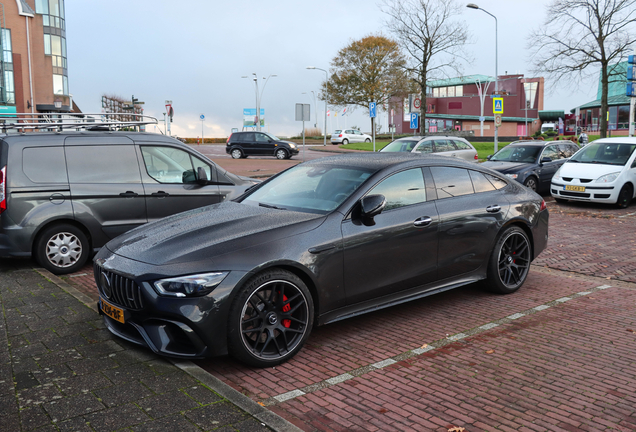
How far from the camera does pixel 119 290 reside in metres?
4.34

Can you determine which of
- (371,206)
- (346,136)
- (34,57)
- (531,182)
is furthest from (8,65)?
(371,206)

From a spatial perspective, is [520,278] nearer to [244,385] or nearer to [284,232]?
[284,232]

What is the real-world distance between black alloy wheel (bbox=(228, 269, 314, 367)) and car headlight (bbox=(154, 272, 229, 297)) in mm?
209

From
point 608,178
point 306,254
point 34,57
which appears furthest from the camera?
point 34,57

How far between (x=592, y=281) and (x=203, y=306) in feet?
16.7

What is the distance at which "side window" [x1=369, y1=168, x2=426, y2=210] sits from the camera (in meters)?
5.14

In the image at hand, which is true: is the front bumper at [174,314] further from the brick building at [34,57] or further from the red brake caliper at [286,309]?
the brick building at [34,57]

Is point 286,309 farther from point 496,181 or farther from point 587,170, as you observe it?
point 587,170

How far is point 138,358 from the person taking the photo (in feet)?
14.1

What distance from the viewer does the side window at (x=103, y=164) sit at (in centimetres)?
723

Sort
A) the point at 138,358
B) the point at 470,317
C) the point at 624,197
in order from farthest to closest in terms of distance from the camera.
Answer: the point at 624,197 → the point at 470,317 → the point at 138,358

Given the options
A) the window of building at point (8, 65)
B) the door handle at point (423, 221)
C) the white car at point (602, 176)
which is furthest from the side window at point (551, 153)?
the window of building at point (8, 65)

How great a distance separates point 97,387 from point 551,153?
617 inches


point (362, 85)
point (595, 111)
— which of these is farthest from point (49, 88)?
point (595, 111)
